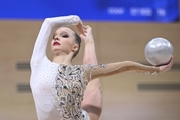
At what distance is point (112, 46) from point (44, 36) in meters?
2.27

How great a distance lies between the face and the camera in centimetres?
206

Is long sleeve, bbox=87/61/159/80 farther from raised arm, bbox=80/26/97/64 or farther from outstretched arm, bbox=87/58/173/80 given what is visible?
raised arm, bbox=80/26/97/64

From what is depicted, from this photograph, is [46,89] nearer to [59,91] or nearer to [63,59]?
[59,91]

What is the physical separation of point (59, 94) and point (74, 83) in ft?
0.31

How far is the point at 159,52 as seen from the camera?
2.03 meters

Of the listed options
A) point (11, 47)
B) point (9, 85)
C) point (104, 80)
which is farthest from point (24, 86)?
point (104, 80)

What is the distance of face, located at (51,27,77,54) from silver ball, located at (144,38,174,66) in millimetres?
422

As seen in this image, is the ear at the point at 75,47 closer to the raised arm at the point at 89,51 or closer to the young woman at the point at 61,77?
the young woman at the point at 61,77

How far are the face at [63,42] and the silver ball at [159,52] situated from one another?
0.42 metres

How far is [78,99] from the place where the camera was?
1.96 m

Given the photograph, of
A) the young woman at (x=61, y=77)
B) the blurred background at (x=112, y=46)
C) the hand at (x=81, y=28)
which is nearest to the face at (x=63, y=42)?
the young woman at (x=61, y=77)

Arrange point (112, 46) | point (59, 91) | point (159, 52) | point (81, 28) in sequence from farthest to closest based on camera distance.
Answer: point (112, 46) < point (81, 28) < point (159, 52) < point (59, 91)

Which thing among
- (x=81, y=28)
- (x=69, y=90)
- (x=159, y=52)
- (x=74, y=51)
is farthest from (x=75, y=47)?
(x=159, y=52)

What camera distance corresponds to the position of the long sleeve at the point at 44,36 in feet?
6.56
